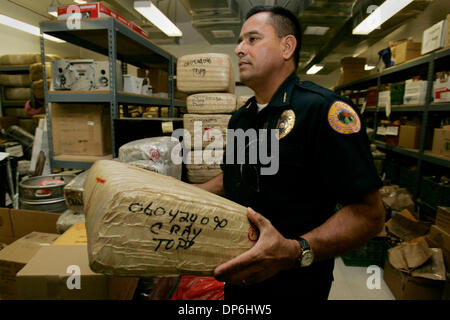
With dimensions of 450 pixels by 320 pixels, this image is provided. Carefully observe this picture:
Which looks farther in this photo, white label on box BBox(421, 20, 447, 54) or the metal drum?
white label on box BBox(421, 20, 447, 54)

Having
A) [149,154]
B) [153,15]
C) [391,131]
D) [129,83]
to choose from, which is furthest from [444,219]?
[153,15]

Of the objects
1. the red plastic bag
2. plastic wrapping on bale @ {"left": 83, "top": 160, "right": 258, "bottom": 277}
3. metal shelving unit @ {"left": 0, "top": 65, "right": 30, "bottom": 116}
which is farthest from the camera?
metal shelving unit @ {"left": 0, "top": 65, "right": 30, "bottom": 116}

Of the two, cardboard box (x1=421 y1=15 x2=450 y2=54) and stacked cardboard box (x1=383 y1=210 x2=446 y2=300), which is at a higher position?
cardboard box (x1=421 y1=15 x2=450 y2=54)

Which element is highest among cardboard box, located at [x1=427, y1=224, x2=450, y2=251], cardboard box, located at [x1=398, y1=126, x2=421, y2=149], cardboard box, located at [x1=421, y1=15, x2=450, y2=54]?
cardboard box, located at [x1=421, y1=15, x2=450, y2=54]

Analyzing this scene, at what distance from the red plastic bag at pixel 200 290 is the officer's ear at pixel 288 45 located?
129 cm

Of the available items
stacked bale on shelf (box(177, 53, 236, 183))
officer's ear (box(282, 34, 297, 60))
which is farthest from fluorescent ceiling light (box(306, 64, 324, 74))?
officer's ear (box(282, 34, 297, 60))

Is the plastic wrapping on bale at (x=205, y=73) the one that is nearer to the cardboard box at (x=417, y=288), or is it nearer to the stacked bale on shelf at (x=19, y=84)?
the cardboard box at (x=417, y=288)

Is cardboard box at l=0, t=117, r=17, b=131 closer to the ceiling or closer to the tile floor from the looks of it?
the ceiling

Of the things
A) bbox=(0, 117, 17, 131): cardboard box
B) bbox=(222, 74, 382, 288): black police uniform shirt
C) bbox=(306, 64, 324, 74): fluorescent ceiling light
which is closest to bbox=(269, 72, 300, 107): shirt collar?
bbox=(222, 74, 382, 288): black police uniform shirt

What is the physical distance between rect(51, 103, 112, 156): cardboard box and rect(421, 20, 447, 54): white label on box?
335cm

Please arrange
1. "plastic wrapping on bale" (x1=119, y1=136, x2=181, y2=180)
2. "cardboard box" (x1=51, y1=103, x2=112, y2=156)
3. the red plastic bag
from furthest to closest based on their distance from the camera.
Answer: "cardboard box" (x1=51, y1=103, x2=112, y2=156) → "plastic wrapping on bale" (x1=119, y1=136, x2=181, y2=180) → the red plastic bag

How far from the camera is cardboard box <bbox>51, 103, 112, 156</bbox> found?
7.28 feet

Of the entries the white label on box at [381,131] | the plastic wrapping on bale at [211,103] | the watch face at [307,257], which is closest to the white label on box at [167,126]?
the plastic wrapping on bale at [211,103]

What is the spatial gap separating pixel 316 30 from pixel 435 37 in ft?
7.83
